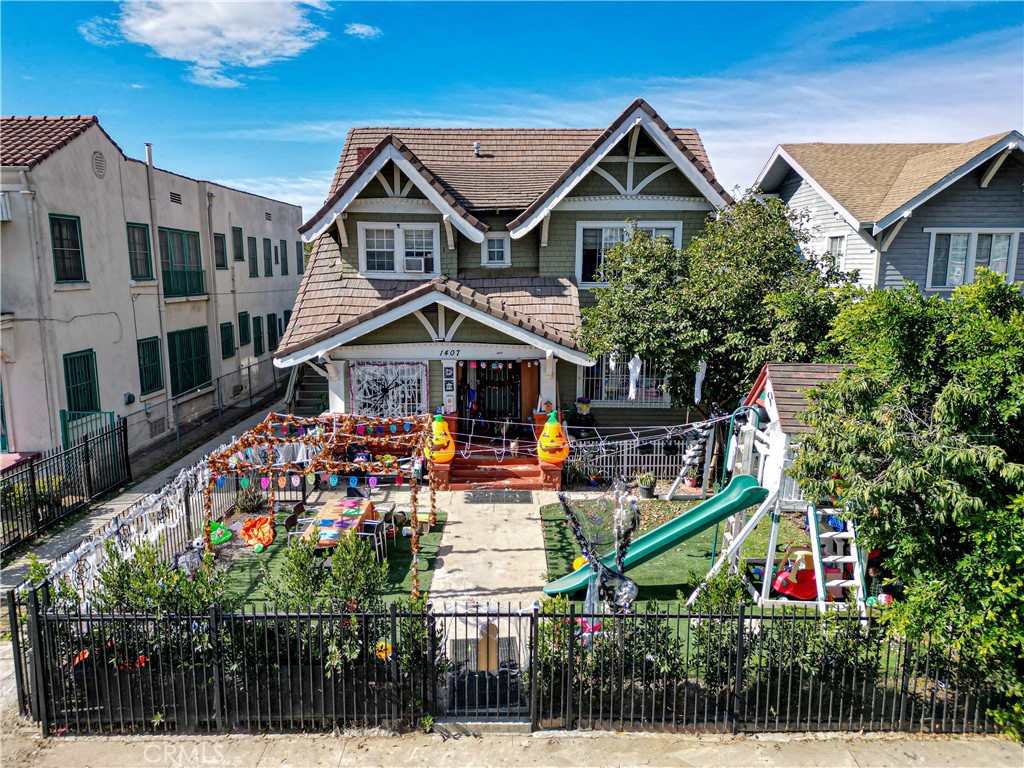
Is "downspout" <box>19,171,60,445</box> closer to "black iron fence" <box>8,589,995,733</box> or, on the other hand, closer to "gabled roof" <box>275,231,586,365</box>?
"gabled roof" <box>275,231,586,365</box>

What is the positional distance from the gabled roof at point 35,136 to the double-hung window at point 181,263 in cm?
467

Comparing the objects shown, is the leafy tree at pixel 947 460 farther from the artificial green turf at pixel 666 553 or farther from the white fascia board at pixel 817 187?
the white fascia board at pixel 817 187

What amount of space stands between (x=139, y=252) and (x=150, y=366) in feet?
11.1

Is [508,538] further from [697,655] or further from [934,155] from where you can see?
[934,155]

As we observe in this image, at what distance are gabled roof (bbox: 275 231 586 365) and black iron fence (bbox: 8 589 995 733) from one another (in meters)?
9.65

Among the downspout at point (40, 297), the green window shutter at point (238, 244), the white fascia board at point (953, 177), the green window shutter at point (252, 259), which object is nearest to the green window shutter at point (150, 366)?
the downspout at point (40, 297)

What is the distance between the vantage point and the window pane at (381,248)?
19734 millimetres

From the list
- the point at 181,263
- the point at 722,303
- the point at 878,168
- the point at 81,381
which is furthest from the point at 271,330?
the point at 878,168

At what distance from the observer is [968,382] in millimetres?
7789

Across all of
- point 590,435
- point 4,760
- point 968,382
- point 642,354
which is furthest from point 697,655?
point 590,435

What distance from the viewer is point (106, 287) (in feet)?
62.6

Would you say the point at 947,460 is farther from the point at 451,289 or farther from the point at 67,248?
the point at 67,248

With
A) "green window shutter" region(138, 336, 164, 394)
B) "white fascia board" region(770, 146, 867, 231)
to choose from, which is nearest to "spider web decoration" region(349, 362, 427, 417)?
"green window shutter" region(138, 336, 164, 394)

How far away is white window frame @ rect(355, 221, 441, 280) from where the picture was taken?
19547 millimetres
